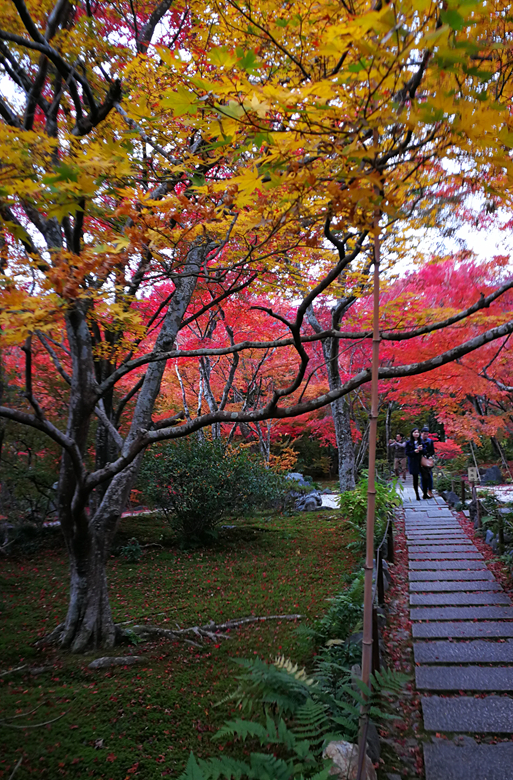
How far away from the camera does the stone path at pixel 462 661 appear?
2.97 m

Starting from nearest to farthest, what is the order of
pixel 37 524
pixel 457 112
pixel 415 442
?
pixel 457 112 → pixel 37 524 → pixel 415 442

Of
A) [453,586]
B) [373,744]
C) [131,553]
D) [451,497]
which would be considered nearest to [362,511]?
[453,586]

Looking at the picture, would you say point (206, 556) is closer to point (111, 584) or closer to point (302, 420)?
point (111, 584)

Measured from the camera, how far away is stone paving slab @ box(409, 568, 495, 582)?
611 cm

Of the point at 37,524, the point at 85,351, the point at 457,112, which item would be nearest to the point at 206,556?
the point at 37,524

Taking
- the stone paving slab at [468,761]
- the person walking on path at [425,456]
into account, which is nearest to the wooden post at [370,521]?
the stone paving slab at [468,761]

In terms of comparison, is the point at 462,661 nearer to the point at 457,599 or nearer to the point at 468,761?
the point at 468,761

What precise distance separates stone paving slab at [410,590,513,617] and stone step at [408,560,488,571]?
909 mm

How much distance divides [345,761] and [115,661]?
7.74 ft

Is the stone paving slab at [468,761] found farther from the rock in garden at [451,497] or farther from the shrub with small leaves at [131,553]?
the rock in garden at [451,497]

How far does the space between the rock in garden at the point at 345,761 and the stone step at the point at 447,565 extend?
4422 millimetres

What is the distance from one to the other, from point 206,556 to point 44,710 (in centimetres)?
479

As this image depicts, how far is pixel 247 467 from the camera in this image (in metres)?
8.96

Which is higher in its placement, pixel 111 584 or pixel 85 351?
pixel 85 351
